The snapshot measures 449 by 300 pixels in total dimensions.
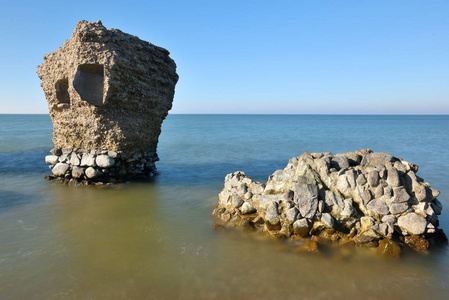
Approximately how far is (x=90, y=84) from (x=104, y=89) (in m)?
1.03

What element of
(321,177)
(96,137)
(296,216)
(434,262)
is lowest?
(434,262)

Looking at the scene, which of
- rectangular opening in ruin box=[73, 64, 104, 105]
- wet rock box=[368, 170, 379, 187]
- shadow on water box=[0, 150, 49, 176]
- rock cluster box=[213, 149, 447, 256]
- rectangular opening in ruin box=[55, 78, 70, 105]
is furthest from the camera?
shadow on water box=[0, 150, 49, 176]

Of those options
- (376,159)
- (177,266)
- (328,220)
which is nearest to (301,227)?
(328,220)

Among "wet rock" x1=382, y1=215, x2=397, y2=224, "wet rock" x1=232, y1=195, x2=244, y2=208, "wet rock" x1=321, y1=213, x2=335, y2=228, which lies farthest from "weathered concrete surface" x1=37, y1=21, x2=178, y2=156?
"wet rock" x1=382, y1=215, x2=397, y2=224

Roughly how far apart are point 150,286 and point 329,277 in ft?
13.1

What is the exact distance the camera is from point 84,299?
5859 millimetres

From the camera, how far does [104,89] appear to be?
44.4 ft

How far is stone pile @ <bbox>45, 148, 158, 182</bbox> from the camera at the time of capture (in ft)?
47.0

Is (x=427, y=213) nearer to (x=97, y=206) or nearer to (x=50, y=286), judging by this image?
(x=50, y=286)

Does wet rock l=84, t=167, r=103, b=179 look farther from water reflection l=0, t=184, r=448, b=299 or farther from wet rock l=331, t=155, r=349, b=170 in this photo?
wet rock l=331, t=155, r=349, b=170

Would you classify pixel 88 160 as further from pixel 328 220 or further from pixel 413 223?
pixel 413 223

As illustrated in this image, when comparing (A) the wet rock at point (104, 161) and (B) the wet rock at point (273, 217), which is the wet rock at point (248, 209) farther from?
(A) the wet rock at point (104, 161)

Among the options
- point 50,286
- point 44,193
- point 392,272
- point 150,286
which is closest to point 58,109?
point 44,193

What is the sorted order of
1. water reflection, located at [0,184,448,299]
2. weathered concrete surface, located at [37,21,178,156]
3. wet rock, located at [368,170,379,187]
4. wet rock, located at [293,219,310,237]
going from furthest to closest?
weathered concrete surface, located at [37,21,178,156] → wet rock, located at [368,170,379,187] → wet rock, located at [293,219,310,237] → water reflection, located at [0,184,448,299]
